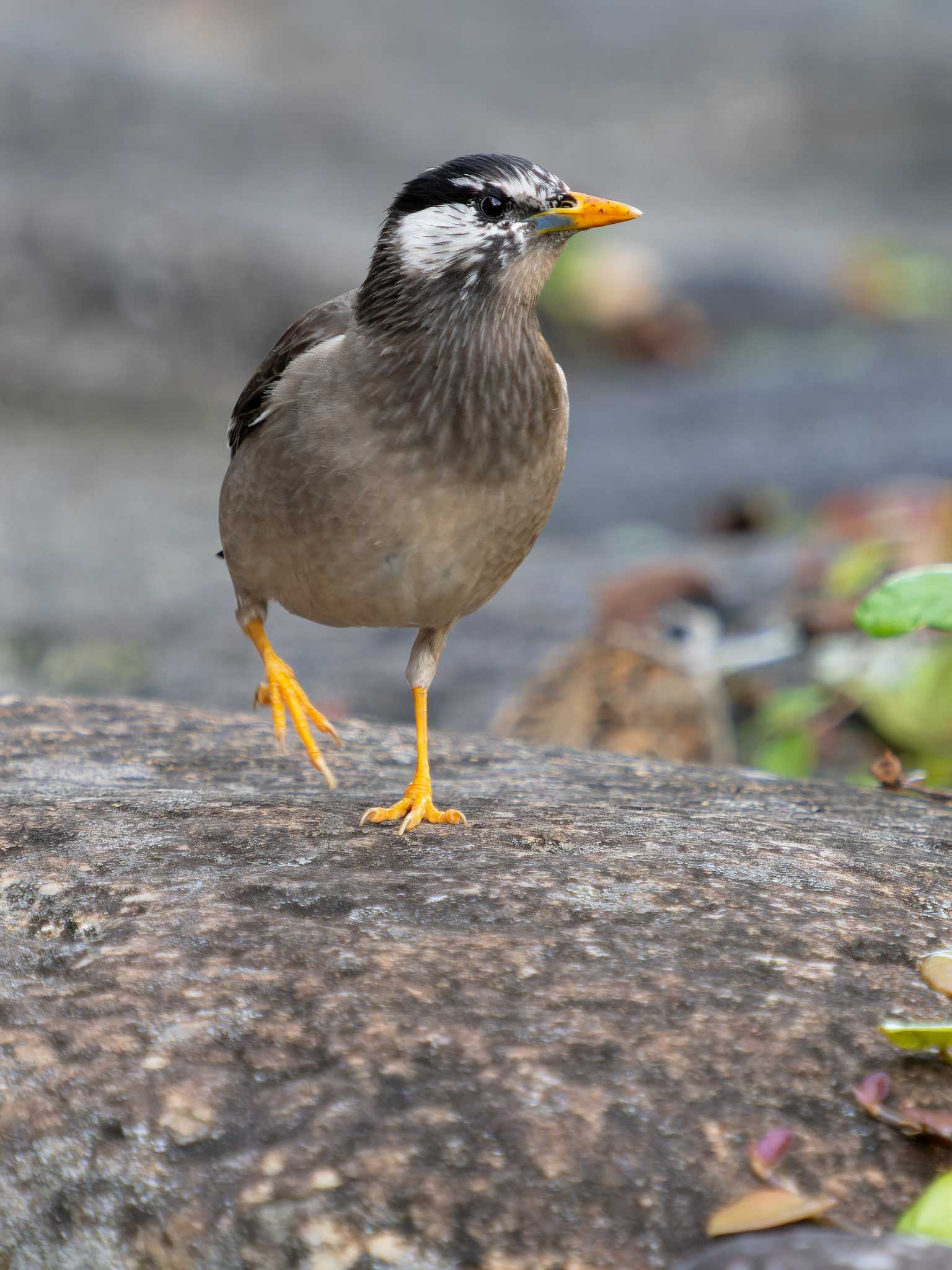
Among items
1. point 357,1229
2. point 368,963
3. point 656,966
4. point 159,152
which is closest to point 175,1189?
point 357,1229

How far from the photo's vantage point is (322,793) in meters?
3.94

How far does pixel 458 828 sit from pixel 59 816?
3.16 feet

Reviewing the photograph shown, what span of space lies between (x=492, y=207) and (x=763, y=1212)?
2.64m

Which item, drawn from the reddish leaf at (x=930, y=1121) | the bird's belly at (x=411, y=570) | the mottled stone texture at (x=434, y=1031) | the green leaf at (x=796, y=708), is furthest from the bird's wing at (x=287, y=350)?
the reddish leaf at (x=930, y=1121)

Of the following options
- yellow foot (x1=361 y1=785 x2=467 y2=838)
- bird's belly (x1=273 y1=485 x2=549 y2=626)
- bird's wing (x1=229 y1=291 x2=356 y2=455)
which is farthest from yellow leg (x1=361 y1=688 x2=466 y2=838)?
bird's wing (x1=229 y1=291 x2=356 y2=455)

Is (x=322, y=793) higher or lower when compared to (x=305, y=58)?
lower

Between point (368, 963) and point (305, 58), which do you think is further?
point (305, 58)

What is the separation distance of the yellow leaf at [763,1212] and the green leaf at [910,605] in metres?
1.89

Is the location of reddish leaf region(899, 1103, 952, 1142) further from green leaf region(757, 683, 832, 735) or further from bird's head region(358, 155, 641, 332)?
green leaf region(757, 683, 832, 735)

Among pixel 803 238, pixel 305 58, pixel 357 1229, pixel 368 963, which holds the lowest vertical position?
pixel 357 1229

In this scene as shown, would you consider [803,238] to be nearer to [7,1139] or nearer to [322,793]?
[322,793]

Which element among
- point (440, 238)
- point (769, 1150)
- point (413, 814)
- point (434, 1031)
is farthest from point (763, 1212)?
point (440, 238)

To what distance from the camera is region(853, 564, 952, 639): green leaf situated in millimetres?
3691

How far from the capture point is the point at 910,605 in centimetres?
372
